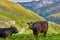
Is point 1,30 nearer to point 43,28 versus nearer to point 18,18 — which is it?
point 43,28

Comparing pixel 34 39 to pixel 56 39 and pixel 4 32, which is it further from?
pixel 4 32

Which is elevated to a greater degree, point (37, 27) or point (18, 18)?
point (37, 27)

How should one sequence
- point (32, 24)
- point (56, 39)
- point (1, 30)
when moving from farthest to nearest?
point (1, 30), point (56, 39), point (32, 24)

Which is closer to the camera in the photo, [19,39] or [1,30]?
[19,39]

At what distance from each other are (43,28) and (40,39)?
138 centimetres

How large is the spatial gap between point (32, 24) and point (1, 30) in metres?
4.79

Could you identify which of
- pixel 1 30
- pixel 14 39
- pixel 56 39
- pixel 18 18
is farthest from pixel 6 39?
pixel 18 18

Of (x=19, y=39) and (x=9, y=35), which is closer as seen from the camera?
(x=19, y=39)

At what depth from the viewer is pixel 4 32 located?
81.7 feet

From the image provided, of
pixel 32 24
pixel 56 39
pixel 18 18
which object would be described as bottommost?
pixel 18 18

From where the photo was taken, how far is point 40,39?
22.9m

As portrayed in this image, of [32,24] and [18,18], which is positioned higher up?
[32,24]

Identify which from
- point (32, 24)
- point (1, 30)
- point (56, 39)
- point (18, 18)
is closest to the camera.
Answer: point (32, 24)

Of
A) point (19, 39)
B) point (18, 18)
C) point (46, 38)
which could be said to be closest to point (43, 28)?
point (46, 38)
